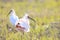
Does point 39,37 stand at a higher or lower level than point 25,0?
lower

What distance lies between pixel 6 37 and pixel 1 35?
28 cm

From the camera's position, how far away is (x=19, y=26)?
5.89m

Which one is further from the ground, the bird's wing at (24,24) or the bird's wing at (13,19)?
the bird's wing at (13,19)

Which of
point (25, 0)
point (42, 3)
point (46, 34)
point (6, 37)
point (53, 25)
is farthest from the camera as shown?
point (25, 0)

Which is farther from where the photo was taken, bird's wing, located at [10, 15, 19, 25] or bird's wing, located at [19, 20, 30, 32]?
bird's wing, located at [10, 15, 19, 25]

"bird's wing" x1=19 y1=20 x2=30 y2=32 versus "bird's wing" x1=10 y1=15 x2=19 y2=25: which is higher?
"bird's wing" x1=10 y1=15 x2=19 y2=25

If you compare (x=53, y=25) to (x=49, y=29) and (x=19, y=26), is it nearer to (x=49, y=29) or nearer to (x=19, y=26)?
(x=49, y=29)

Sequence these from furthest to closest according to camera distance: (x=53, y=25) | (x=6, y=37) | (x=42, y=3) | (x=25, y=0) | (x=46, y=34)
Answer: (x=25, y=0)
(x=42, y=3)
(x=53, y=25)
(x=46, y=34)
(x=6, y=37)

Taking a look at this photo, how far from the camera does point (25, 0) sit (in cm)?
1220

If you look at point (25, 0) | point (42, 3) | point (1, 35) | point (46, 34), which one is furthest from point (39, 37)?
point (25, 0)

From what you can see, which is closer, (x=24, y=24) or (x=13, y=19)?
(x=24, y=24)

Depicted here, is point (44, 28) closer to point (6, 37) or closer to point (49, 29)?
point (49, 29)

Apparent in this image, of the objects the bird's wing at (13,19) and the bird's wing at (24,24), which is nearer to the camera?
the bird's wing at (24,24)

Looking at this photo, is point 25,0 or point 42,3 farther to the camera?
point 25,0
